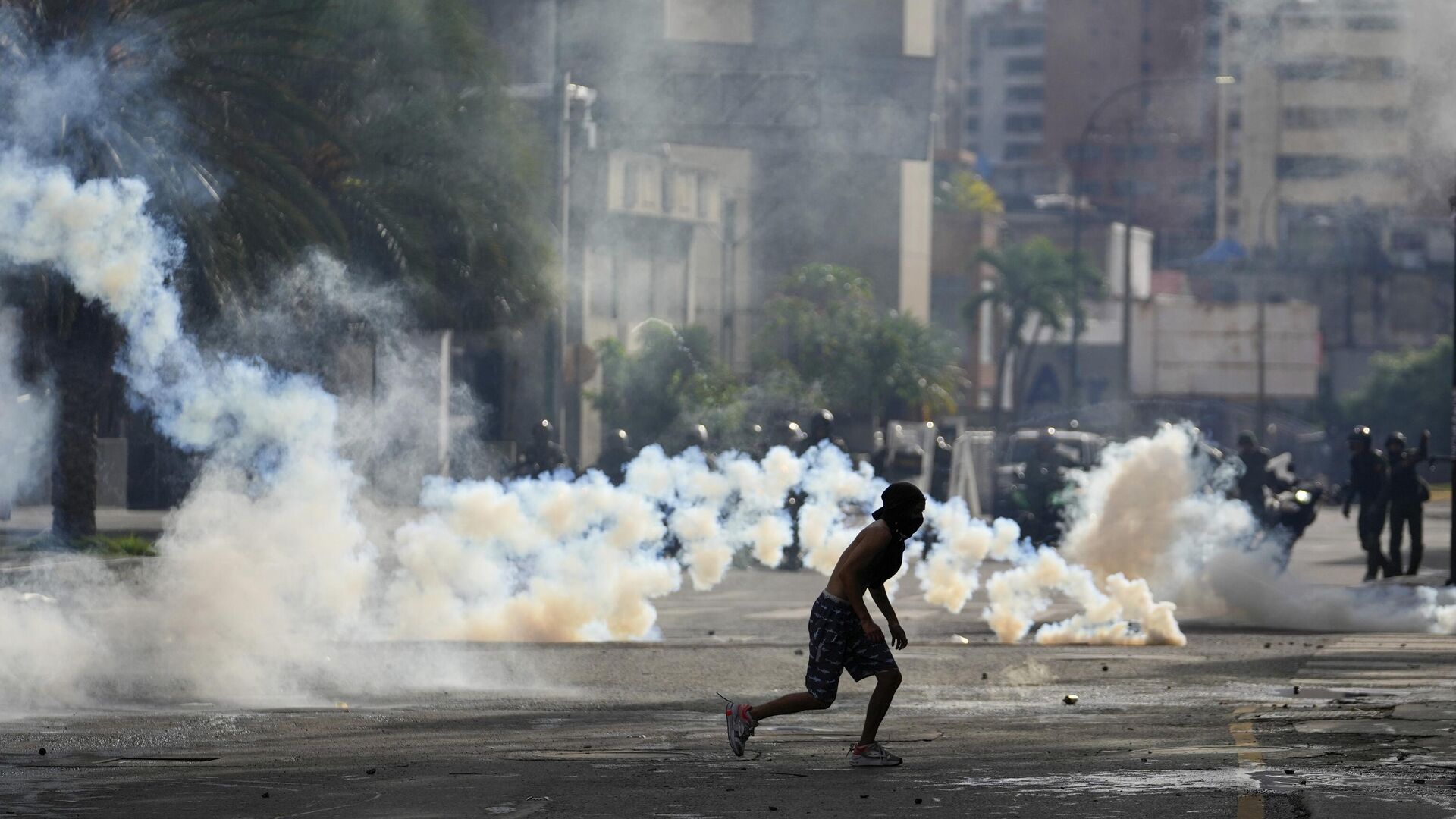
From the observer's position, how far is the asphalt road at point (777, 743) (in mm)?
8344

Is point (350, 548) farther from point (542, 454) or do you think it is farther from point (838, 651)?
point (542, 454)

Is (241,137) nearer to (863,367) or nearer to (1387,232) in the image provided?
(863,367)

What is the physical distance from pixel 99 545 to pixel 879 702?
13.5 m

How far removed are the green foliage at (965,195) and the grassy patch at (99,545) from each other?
309 feet

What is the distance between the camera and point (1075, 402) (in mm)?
87062

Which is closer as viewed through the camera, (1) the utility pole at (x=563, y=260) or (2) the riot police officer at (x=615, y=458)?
(2) the riot police officer at (x=615, y=458)

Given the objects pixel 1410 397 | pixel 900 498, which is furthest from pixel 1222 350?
pixel 900 498

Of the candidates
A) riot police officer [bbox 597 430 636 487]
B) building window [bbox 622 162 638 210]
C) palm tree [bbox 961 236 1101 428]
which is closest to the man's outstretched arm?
riot police officer [bbox 597 430 636 487]

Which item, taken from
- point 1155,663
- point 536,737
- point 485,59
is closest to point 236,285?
point 485,59

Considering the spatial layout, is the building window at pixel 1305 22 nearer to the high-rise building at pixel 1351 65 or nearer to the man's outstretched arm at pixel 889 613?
the high-rise building at pixel 1351 65

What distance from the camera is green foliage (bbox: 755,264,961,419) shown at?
197 feet

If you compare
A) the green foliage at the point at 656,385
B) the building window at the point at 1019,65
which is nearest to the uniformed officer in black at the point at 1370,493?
the green foliage at the point at 656,385

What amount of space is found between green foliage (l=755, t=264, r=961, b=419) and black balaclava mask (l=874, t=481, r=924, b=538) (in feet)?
157

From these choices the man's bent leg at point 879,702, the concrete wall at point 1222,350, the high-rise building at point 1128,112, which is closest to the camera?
the man's bent leg at point 879,702
